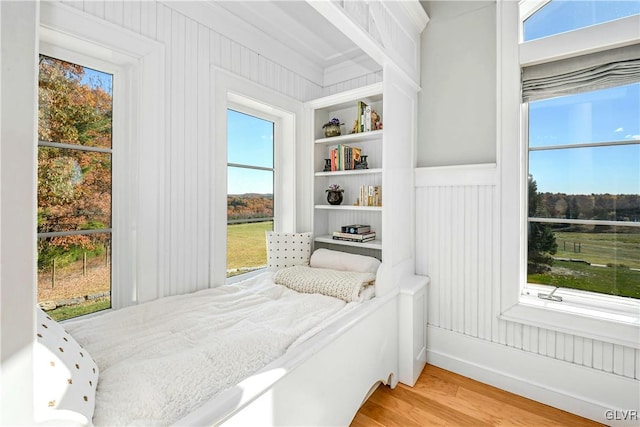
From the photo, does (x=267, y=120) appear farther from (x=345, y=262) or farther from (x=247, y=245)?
(x=345, y=262)

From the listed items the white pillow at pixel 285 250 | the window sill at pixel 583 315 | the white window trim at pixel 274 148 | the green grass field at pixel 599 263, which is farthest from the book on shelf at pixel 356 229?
A: the green grass field at pixel 599 263

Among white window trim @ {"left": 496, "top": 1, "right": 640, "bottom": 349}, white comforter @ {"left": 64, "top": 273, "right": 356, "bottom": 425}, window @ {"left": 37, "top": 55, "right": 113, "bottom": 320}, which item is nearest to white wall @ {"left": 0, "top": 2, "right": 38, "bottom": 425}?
white comforter @ {"left": 64, "top": 273, "right": 356, "bottom": 425}

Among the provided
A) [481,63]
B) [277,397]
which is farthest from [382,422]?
[481,63]

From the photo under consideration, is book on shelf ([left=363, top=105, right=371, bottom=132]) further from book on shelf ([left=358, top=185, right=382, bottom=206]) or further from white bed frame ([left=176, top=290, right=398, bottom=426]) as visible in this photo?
white bed frame ([left=176, top=290, right=398, bottom=426])

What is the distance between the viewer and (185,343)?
1.23 m

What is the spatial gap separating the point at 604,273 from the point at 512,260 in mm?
520

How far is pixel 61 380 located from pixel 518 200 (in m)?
2.41

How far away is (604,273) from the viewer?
1.84m

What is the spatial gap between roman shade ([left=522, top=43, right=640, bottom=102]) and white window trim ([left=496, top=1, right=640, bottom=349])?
0.07 metres

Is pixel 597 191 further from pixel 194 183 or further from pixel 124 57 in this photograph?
pixel 124 57

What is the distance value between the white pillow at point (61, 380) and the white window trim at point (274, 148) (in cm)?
115

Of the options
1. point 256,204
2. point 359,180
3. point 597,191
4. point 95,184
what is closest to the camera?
point 95,184

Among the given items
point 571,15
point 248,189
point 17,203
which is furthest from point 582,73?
point 17,203

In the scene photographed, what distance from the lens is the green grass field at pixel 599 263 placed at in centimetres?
175
